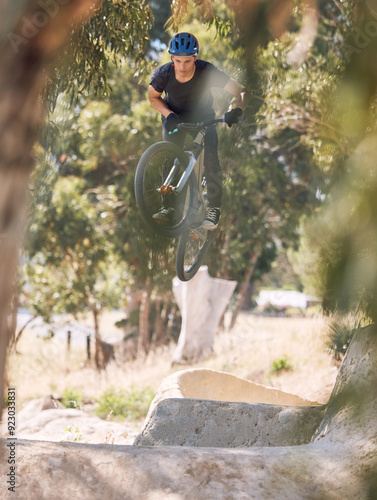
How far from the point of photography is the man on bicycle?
5.16 meters

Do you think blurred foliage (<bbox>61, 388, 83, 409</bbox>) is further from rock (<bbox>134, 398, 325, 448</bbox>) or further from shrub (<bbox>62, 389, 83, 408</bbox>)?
rock (<bbox>134, 398, 325, 448</bbox>)

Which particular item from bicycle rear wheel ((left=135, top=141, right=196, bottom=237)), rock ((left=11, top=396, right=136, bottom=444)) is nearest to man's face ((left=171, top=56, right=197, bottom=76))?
bicycle rear wheel ((left=135, top=141, right=196, bottom=237))

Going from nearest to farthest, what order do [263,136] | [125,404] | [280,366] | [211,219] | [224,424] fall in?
[211,219]
[224,424]
[125,404]
[280,366]
[263,136]

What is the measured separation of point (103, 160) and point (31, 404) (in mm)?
7302

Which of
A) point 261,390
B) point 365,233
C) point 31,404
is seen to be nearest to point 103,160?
point 31,404

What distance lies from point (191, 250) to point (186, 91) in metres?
1.57

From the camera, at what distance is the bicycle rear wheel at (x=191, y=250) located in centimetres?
564

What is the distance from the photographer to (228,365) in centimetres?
1378

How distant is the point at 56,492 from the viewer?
3.64 m

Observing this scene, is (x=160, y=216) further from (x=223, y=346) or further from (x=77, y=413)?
(x=223, y=346)

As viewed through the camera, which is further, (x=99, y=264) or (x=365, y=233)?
(x=99, y=264)

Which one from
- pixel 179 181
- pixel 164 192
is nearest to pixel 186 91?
pixel 179 181

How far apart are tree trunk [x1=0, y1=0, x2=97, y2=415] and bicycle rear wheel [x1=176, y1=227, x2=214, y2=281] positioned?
2.49 m

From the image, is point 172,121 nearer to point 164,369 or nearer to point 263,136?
point 164,369
